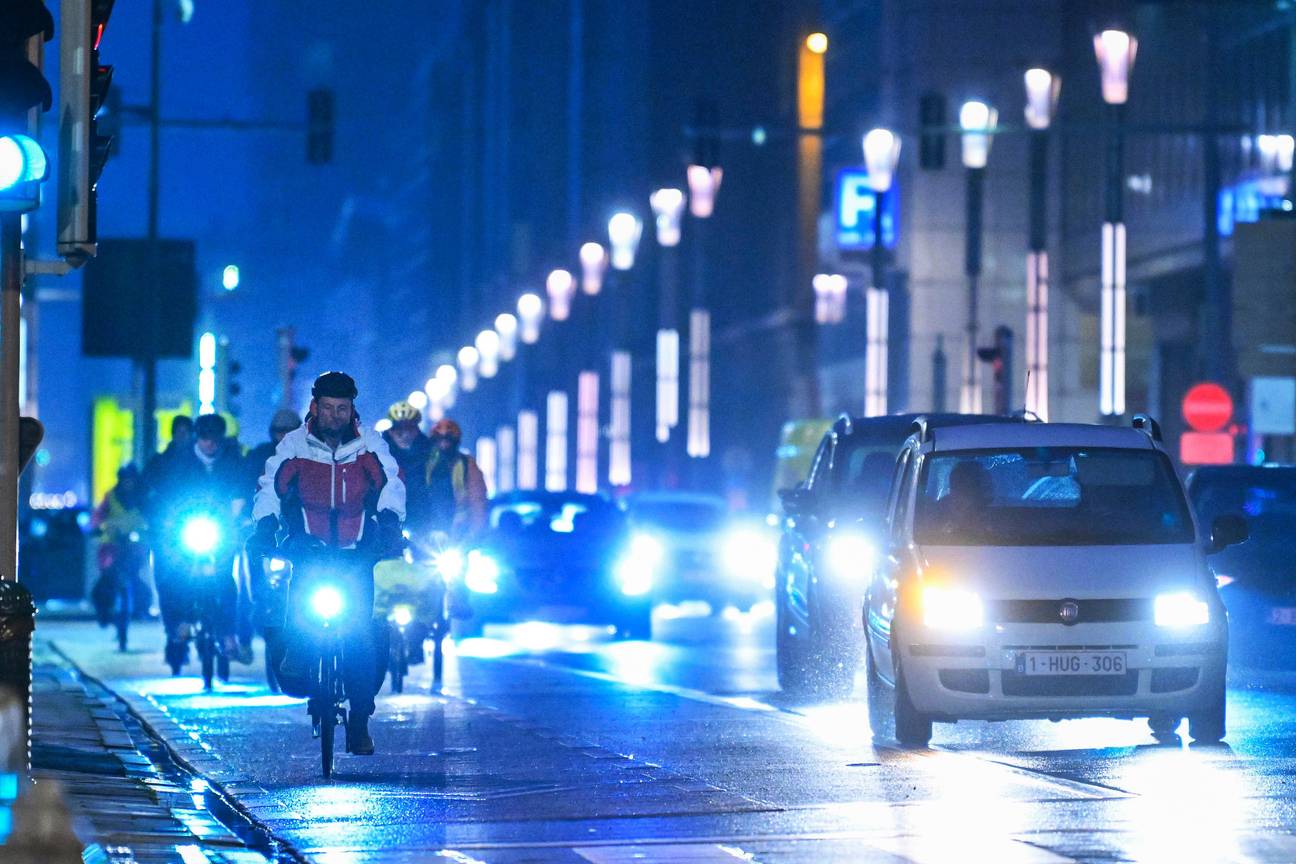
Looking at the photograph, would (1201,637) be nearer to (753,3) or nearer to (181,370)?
(753,3)

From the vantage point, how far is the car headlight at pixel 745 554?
39.9 meters

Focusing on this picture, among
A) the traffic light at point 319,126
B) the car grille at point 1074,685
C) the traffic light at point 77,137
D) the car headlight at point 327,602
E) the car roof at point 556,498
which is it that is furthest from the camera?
the traffic light at point 319,126

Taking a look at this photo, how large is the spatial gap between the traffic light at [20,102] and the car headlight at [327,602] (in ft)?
12.7

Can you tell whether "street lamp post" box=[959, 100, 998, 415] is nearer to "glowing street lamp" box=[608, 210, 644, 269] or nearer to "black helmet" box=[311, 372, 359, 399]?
"glowing street lamp" box=[608, 210, 644, 269]

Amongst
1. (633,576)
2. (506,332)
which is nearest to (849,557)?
(633,576)

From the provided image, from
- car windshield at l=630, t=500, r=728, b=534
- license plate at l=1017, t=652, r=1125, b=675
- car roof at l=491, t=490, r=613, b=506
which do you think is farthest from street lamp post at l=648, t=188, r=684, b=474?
license plate at l=1017, t=652, r=1125, b=675

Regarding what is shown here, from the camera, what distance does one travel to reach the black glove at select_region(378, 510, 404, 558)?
45.0 ft

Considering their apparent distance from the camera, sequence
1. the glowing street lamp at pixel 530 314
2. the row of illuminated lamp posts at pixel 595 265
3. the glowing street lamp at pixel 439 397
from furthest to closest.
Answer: the glowing street lamp at pixel 439 397, the glowing street lamp at pixel 530 314, the row of illuminated lamp posts at pixel 595 265

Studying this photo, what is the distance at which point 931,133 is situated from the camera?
3594cm

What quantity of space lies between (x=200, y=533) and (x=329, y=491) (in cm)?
781

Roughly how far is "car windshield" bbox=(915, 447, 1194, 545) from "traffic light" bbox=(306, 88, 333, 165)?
2152 centimetres

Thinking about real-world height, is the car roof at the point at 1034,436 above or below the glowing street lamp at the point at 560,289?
below

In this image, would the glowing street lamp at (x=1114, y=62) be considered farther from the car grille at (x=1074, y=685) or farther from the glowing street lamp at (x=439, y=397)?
the glowing street lamp at (x=439, y=397)

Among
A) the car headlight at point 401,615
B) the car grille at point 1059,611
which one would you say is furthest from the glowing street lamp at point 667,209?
the car grille at point 1059,611
